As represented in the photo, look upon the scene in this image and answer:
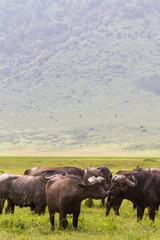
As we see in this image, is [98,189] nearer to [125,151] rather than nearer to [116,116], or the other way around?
[125,151]

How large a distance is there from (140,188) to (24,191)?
475 cm

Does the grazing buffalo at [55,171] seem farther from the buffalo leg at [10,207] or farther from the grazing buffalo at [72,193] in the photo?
the grazing buffalo at [72,193]

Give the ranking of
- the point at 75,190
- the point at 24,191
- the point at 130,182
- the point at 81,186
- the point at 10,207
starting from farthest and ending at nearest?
the point at 10,207 < the point at 24,191 < the point at 130,182 < the point at 75,190 < the point at 81,186

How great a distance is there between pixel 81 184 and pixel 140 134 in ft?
526

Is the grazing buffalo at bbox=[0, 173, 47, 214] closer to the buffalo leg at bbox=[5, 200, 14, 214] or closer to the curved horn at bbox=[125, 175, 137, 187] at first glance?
the buffalo leg at bbox=[5, 200, 14, 214]

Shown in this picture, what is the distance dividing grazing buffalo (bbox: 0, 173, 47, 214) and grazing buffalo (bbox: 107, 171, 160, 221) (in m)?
2.90

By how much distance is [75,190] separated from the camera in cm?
1367

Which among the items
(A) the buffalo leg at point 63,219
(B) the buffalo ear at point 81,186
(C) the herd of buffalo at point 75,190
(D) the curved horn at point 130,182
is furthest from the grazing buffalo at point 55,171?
(B) the buffalo ear at point 81,186

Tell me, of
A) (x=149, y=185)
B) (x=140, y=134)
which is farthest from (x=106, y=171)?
(x=140, y=134)

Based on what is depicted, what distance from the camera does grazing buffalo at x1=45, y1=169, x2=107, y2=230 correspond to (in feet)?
44.2

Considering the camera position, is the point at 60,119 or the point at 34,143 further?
the point at 60,119

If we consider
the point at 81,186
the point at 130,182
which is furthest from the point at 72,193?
the point at 130,182

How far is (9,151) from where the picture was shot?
158 meters

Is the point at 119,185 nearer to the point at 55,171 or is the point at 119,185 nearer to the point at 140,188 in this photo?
the point at 140,188
